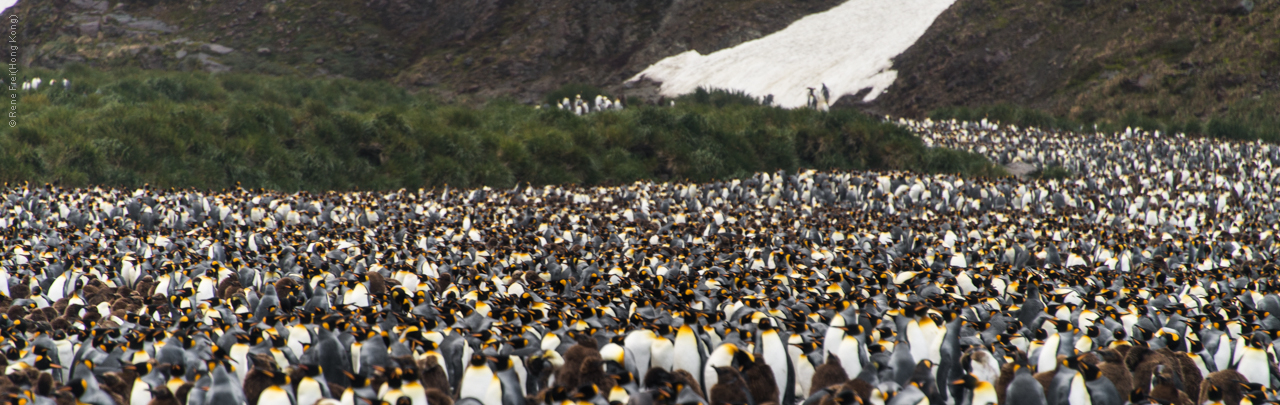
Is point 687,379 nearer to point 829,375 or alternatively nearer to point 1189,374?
point 829,375

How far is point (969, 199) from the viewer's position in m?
17.6

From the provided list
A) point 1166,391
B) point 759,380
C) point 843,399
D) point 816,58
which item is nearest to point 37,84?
point 759,380

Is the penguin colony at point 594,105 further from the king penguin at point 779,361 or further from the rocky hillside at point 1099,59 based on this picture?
the king penguin at point 779,361

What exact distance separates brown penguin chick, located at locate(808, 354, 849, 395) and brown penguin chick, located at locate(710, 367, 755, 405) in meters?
→ 0.60

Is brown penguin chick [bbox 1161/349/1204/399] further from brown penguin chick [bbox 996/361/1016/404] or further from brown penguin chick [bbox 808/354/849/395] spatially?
brown penguin chick [bbox 808/354/849/395]

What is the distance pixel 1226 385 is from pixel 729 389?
11.0 feet

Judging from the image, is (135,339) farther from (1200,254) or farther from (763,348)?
(1200,254)

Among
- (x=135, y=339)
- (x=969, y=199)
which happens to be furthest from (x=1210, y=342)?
(x=969, y=199)

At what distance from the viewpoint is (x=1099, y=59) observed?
37594 mm

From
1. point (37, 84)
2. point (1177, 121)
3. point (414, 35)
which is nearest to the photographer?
point (37, 84)

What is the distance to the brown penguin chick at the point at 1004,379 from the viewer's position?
5.36 meters

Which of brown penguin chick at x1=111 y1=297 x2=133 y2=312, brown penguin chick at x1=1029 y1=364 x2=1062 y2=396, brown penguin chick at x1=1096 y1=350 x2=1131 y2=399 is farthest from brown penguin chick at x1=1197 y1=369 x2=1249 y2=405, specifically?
brown penguin chick at x1=111 y1=297 x2=133 y2=312

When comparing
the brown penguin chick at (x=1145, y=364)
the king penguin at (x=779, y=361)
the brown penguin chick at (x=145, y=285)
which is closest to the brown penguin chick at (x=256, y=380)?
the king penguin at (x=779, y=361)

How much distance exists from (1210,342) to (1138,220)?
33.9 feet
